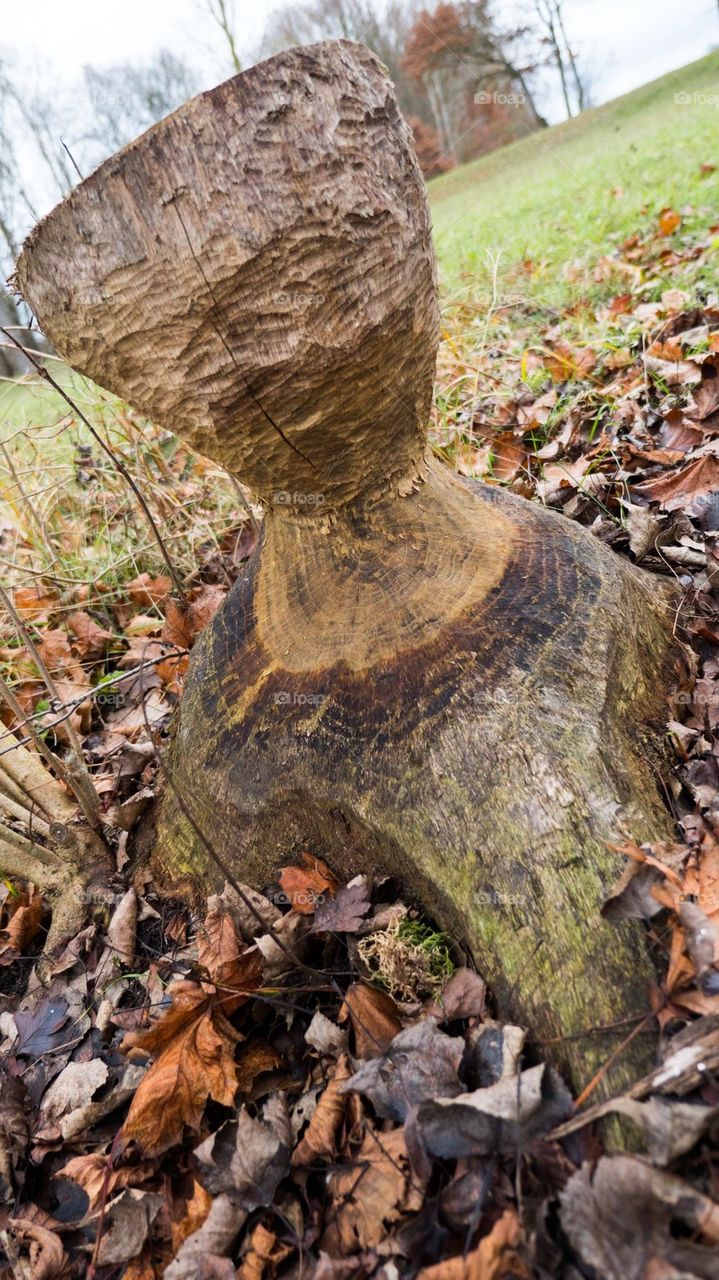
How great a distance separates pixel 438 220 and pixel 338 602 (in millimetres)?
13712

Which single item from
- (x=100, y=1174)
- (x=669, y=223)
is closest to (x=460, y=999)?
(x=100, y=1174)

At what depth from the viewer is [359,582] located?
175cm

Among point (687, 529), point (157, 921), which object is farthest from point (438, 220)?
point (157, 921)

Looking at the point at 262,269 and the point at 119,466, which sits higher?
the point at 262,269

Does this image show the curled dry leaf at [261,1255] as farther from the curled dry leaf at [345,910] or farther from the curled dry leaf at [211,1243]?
the curled dry leaf at [345,910]

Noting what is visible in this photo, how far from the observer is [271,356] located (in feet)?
4.53

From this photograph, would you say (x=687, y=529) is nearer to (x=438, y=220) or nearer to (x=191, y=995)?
(x=191, y=995)
